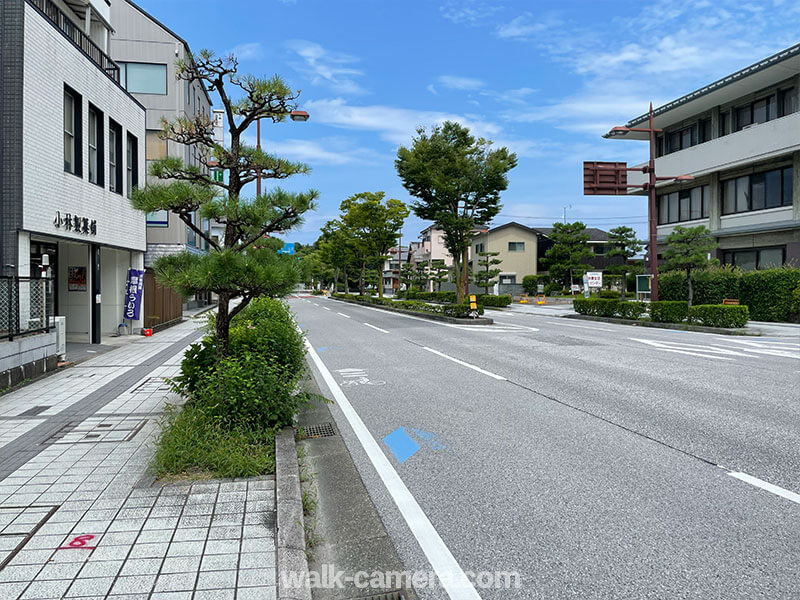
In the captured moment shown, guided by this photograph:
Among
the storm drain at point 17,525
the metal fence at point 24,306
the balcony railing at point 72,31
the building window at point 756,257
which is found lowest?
the storm drain at point 17,525

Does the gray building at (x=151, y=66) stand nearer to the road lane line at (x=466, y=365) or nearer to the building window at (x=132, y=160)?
the building window at (x=132, y=160)

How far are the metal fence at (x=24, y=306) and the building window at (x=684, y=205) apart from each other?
1236 inches

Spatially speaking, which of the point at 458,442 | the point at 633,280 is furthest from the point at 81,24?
the point at 633,280

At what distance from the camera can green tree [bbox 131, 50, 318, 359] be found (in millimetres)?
5387

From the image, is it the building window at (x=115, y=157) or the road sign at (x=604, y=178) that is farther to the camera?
the road sign at (x=604, y=178)

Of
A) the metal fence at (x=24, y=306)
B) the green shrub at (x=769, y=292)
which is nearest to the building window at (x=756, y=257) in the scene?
the green shrub at (x=769, y=292)

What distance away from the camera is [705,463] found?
4.80 m

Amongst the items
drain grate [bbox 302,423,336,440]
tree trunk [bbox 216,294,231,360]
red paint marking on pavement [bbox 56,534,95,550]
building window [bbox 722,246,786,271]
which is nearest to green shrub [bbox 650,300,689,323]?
building window [bbox 722,246,786,271]

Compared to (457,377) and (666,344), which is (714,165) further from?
(457,377)

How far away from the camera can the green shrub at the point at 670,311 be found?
2122 cm

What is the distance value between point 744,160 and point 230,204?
1109 inches

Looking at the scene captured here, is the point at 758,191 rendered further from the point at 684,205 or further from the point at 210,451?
the point at 210,451

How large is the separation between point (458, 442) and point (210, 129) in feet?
16.9

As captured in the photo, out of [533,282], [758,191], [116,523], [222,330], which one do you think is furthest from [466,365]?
[533,282]
